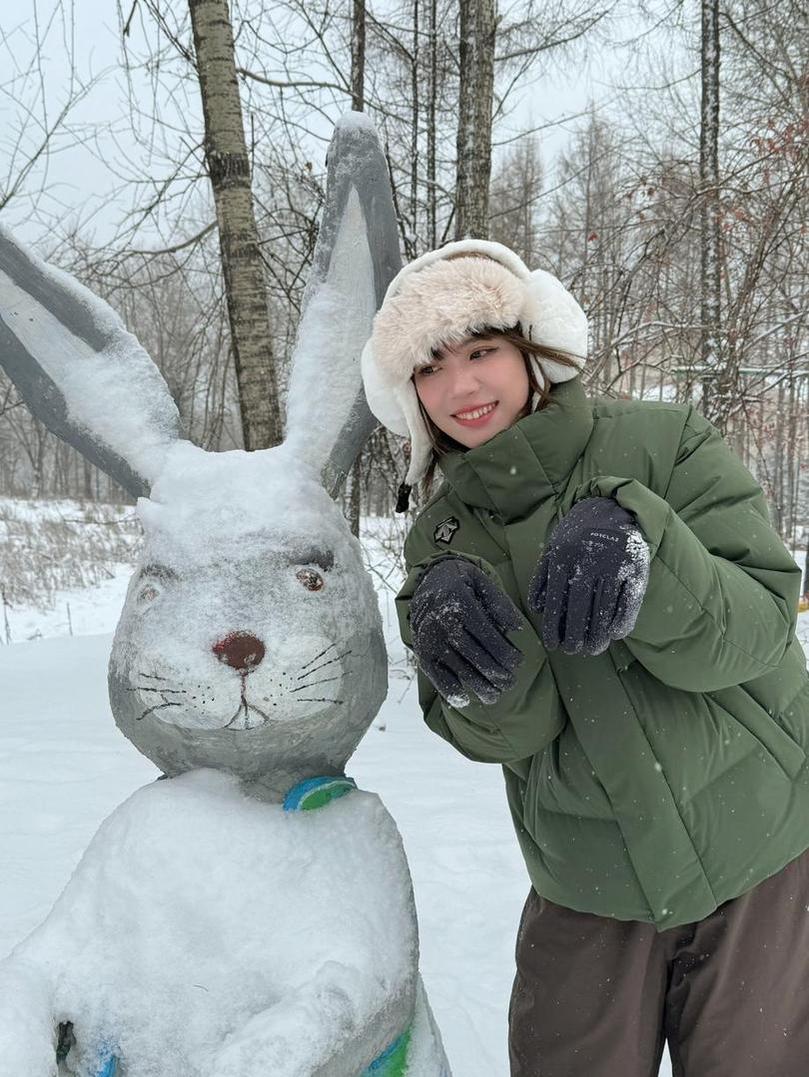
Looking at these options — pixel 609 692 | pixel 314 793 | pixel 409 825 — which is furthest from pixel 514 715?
pixel 409 825

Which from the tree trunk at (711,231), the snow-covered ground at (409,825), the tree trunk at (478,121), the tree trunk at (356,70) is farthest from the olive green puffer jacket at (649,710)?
the tree trunk at (356,70)

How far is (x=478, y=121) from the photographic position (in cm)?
366

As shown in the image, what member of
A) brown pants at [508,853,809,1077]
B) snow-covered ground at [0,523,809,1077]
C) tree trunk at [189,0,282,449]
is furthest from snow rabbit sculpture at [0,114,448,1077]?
tree trunk at [189,0,282,449]

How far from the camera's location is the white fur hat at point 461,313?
4.39ft

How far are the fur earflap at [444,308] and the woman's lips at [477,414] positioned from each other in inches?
4.3

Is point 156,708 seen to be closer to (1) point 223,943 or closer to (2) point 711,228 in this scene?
(1) point 223,943

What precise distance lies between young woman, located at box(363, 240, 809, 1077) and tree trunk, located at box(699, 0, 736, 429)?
2.76m

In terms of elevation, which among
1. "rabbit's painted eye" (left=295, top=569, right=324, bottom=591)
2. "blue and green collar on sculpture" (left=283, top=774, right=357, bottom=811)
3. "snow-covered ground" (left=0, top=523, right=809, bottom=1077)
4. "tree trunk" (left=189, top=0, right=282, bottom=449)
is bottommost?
"snow-covered ground" (left=0, top=523, right=809, bottom=1077)

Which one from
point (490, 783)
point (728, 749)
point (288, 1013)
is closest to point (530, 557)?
point (728, 749)

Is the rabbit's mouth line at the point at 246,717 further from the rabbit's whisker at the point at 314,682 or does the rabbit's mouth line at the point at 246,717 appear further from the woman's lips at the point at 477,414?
the woman's lips at the point at 477,414

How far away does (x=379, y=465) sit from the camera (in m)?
4.67

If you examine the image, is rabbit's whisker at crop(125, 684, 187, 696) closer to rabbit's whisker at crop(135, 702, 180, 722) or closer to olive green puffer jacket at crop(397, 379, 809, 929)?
rabbit's whisker at crop(135, 702, 180, 722)

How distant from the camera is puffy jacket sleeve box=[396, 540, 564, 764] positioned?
3.92 feet

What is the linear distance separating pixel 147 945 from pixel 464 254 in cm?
125
